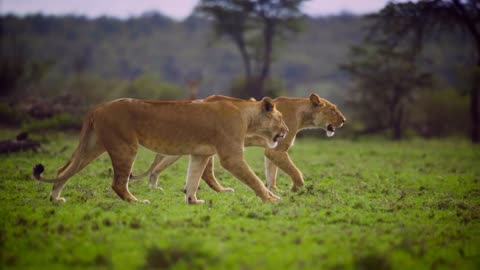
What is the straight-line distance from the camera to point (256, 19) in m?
37.6

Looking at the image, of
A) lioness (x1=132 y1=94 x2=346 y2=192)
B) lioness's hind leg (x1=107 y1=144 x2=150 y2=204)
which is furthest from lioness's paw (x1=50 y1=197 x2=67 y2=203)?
lioness (x1=132 y1=94 x2=346 y2=192)

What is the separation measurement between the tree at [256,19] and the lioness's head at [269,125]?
89.5ft

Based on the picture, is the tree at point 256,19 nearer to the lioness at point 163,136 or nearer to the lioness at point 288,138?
the lioness at point 288,138

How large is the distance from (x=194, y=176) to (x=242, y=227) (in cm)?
217

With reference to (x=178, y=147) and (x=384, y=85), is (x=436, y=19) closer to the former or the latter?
(x=384, y=85)

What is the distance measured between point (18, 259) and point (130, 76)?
90.9 m

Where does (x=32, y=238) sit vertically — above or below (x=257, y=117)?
below

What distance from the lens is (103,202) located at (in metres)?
7.66

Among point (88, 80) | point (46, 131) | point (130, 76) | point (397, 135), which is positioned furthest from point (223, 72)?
point (46, 131)

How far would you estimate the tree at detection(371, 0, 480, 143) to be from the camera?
25.1m

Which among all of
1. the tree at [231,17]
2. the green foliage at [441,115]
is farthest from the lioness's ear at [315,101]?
the tree at [231,17]

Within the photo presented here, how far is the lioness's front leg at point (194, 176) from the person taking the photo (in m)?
8.12

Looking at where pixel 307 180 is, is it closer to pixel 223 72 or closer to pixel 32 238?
pixel 32 238

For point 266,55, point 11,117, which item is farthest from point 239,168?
point 266,55
